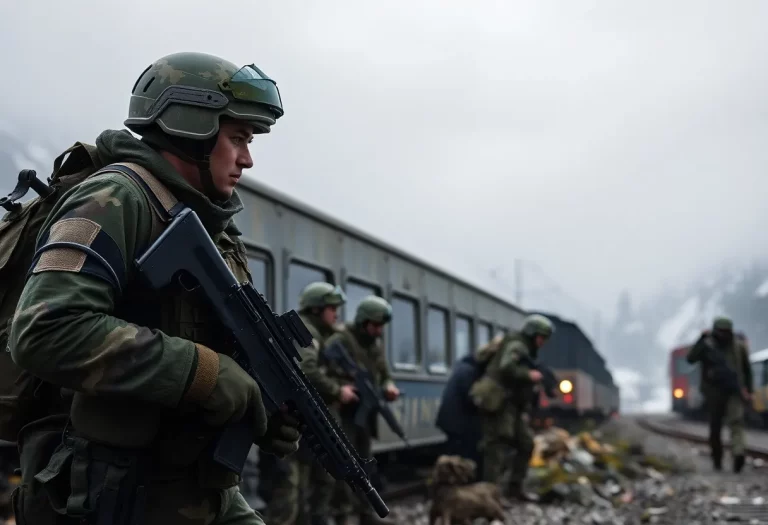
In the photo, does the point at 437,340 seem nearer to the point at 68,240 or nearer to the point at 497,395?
the point at 497,395

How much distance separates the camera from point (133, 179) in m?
2.35

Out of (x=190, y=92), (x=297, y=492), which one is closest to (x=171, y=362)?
(x=190, y=92)

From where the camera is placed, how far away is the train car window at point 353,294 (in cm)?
959

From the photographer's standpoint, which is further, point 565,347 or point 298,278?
point 565,347

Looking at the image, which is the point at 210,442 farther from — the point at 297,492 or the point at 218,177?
the point at 297,492

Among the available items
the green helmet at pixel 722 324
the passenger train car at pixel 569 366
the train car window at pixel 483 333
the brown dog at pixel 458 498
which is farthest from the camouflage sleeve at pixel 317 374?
the passenger train car at pixel 569 366

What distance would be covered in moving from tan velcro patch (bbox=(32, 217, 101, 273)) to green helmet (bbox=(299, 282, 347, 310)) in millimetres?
4673

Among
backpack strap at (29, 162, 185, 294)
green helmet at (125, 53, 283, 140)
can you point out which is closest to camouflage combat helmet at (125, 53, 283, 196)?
green helmet at (125, 53, 283, 140)

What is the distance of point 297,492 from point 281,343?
4.25 m

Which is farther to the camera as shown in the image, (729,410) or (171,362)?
(729,410)

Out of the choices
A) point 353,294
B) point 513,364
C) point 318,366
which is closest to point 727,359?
point 513,364

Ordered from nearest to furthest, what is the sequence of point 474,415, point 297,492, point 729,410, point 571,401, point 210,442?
point 210,442
point 297,492
point 474,415
point 729,410
point 571,401

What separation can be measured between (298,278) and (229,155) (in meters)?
5.96

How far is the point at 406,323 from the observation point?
38.2 feet
